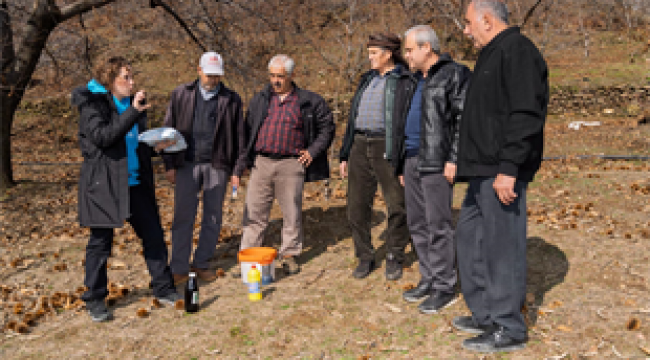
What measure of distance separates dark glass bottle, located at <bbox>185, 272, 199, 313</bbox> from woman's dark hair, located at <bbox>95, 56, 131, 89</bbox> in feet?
5.92

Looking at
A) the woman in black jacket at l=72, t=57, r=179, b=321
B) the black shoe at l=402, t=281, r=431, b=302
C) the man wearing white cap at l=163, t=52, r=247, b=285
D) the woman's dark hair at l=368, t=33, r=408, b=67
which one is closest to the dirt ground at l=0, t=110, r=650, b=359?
the black shoe at l=402, t=281, r=431, b=302

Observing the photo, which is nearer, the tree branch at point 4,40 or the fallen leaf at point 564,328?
the fallen leaf at point 564,328

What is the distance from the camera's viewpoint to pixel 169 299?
15.3ft

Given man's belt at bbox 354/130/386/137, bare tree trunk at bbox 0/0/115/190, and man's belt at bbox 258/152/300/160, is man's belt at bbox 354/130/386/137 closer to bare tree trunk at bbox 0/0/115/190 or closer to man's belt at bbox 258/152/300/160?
man's belt at bbox 258/152/300/160

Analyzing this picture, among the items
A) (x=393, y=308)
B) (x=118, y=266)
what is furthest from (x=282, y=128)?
(x=118, y=266)

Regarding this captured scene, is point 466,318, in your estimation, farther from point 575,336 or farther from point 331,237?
point 331,237

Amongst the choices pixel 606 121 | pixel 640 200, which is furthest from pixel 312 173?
pixel 606 121

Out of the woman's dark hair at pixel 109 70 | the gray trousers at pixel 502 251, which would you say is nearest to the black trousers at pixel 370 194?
the gray trousers at pixel 502 251

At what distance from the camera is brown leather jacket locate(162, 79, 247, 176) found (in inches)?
198

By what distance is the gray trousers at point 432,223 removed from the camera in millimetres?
4152

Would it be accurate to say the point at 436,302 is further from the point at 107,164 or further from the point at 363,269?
the point at 107,164

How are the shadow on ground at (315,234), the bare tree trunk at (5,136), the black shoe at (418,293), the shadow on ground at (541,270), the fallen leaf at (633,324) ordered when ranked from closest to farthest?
the fallen leaf at (633,324) < the shadow on ground at (541,270) < the black shoe at (418,293) < the shadow on ground at (315,234) < the bare tree trunk at (5,136)

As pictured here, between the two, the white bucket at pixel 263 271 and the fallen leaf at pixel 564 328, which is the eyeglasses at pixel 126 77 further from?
the fallen leaf at pixel 564 328

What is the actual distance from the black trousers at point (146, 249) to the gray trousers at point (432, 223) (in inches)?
90.7
